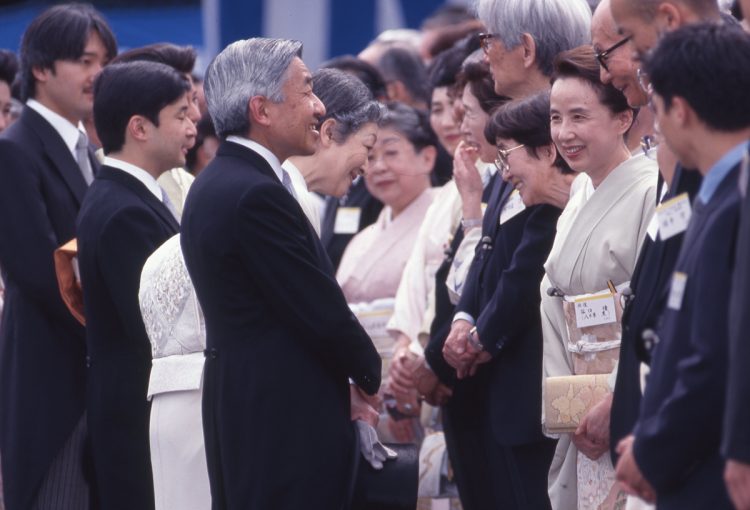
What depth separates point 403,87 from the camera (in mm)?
7391

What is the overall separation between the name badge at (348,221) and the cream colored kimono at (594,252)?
2580mm

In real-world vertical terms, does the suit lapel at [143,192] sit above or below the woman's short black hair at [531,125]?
below

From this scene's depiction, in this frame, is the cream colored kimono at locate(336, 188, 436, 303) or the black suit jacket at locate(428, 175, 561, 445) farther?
the cream colored kimono at locate(336, 188, 436, 303)

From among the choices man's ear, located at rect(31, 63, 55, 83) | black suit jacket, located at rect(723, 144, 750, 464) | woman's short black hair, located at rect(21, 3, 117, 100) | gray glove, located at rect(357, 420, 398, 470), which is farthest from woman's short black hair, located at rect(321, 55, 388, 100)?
black suit jacket, located at rect(723, 144, 750, 464)

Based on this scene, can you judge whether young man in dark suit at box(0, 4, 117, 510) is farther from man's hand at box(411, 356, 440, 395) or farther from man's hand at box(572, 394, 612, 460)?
man's hand at box(572, 394, 612, 460)

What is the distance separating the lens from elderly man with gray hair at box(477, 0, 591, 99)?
15.3 feet

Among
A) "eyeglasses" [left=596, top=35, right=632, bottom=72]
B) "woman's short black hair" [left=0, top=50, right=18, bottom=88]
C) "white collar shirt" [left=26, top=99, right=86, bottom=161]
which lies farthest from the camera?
"woman's short black hair" [left=0, top=50, right=18, bottom=88]

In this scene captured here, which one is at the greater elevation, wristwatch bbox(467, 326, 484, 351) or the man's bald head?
the man's bald head

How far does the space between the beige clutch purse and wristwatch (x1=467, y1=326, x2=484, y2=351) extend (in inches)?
23.3

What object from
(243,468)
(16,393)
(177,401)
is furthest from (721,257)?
(16,393)

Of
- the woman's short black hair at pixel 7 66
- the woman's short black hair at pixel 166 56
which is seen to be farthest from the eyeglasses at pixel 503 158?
the woman's short black hair at pixel 7 66

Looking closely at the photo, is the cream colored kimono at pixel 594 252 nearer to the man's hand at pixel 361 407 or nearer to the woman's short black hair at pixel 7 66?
the man's hand at pixel 361 407

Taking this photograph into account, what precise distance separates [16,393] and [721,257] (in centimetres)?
295

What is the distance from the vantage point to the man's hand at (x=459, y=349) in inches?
178
